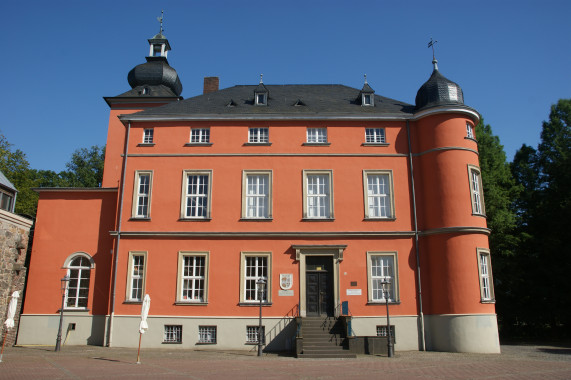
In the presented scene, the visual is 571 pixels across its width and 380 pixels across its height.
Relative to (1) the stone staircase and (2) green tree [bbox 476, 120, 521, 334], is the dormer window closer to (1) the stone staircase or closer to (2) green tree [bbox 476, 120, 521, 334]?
(2) green tree [bbox 476, 120, 521, 334]

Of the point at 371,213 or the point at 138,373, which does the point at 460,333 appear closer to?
the point at 371,213

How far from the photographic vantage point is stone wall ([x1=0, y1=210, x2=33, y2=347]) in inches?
829

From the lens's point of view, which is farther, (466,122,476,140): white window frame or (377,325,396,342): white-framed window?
(466,122,476,140): white window frame

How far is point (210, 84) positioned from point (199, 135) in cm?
670

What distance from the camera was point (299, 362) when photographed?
1606cm

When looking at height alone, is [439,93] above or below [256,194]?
above

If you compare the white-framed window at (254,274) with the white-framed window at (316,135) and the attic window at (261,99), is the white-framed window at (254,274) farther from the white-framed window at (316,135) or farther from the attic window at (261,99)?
the attic window at (261,99)

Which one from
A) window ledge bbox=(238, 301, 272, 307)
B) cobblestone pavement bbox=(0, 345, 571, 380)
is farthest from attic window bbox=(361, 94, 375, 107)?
cobblestone pavement bbox=(0, 345, 571, 380)

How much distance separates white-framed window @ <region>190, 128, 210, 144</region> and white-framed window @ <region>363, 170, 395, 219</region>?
26.3 feet

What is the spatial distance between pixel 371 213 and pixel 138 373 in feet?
41.9

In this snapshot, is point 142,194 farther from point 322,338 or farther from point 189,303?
point 322,338

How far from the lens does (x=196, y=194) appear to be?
71.9 feet

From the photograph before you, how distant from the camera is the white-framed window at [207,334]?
65.7ft

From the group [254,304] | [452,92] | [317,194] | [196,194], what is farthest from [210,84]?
[254,304]
